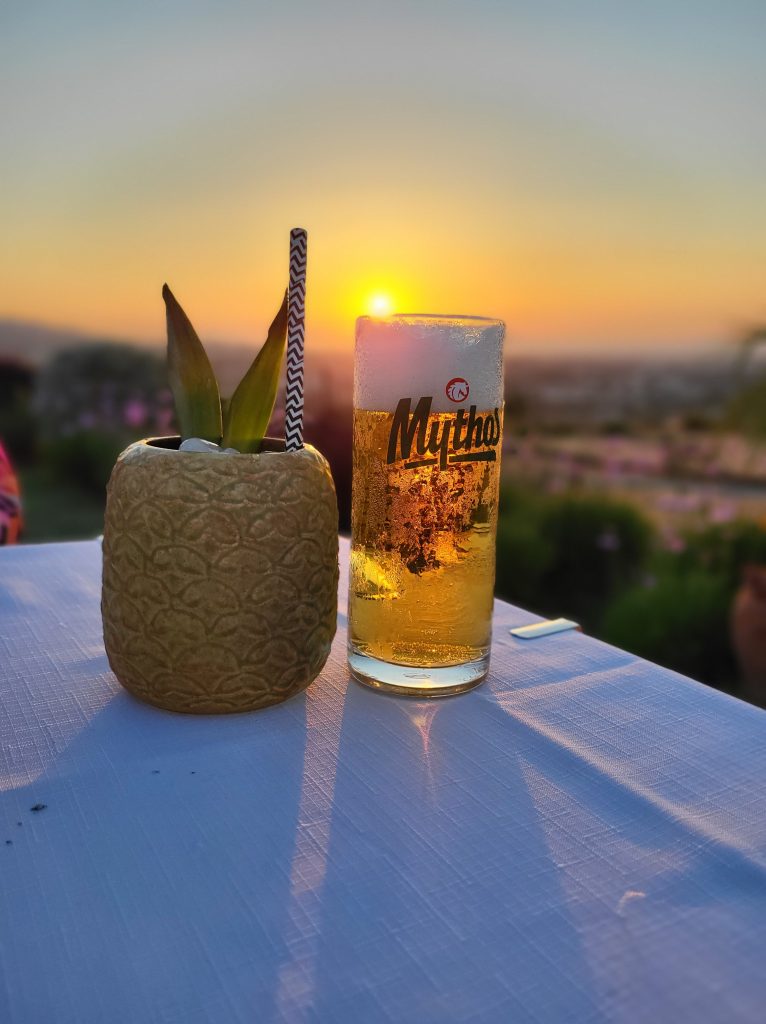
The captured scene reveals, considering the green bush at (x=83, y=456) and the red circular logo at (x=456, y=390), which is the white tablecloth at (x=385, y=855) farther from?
the green bush at (x=83, y=456)

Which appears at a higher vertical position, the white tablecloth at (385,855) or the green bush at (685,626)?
the white tablecloth at (385,855)

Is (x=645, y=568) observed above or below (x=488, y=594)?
below

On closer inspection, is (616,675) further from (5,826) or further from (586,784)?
(5,826)

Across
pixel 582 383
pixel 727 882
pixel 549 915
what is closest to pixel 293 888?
pixel 549 915

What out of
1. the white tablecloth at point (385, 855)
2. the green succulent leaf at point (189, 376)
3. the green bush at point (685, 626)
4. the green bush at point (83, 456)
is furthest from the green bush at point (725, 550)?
the green succulent leaf at point (189, 376)

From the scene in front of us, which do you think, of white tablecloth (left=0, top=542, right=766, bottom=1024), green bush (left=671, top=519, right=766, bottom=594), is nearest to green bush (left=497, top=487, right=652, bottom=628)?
green bush (left=671, top=519, right=766, bottom=594)

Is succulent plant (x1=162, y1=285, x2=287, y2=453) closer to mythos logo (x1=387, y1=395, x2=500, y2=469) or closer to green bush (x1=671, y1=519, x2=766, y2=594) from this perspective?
mythos logo (x1=387, y1=395, x2=500, y2=469)

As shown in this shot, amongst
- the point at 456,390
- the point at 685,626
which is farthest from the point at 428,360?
the point at 685,626

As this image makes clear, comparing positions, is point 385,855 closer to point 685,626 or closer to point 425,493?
point 425,493
